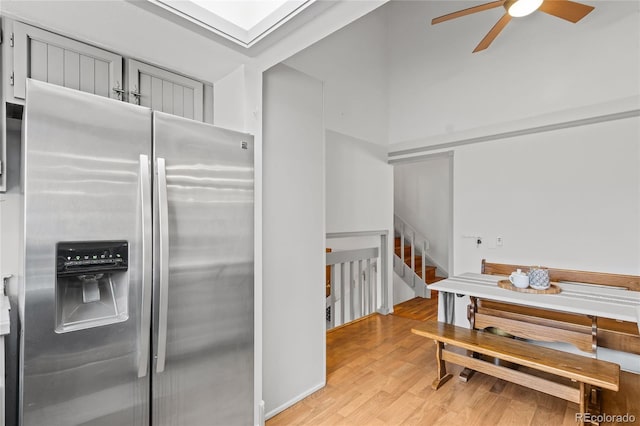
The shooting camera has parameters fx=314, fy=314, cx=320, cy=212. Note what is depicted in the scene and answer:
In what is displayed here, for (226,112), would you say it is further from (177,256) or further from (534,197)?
(534,197)

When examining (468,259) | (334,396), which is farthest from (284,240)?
(468,259)

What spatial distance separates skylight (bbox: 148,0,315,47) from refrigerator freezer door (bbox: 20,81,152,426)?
0.57 m

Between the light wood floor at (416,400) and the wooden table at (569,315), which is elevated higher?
the wooden table at (569,315)

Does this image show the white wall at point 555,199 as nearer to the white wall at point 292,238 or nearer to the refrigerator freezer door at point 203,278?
the white wall at point 292,238

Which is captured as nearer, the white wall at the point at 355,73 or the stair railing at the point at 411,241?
the white wall at the point at 355,73

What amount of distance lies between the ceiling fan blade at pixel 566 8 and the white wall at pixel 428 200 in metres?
3.53

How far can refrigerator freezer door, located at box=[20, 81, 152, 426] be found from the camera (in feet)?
3.66

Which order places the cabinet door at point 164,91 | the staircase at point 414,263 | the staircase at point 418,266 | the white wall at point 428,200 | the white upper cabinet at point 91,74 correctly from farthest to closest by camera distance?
the white wall at point 428,200 < the staircase at point 418,266 < the staircase at point 414,263 < the cabinet door at point 164,91 < the white upper cabinet at point 91,74

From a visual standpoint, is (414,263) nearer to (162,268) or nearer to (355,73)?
(355,73)

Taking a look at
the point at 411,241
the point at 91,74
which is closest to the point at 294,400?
the point at 91,74

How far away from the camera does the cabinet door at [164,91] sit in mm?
1799

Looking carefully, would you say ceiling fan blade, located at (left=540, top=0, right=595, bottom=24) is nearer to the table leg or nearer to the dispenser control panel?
the table leg

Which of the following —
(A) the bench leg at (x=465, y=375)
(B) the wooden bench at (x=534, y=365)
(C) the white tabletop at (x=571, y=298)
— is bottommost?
(A) the bench leg at (x=465, y=375)

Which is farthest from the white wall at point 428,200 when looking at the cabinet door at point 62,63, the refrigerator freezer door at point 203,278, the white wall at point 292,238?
the cabinet door at point 62,63
